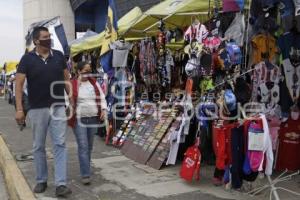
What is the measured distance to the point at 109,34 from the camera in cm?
986

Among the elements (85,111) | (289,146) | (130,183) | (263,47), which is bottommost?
(130,183)

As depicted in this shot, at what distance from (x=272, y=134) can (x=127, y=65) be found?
4.62 metres

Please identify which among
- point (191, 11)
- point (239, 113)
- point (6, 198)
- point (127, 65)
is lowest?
point (6, 198)

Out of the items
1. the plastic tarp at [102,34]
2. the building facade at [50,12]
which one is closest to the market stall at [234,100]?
the plastic tarp at [102,34]

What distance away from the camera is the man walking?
600cm

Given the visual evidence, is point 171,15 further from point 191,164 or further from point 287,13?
point 191,164

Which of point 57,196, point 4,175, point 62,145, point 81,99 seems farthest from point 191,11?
point 4,175

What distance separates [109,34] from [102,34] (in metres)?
3.09

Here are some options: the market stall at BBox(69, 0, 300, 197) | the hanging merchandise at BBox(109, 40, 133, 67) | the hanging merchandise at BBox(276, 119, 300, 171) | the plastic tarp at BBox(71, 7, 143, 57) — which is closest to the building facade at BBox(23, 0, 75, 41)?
the plastic tarp at BBox(71, 7, 143, 57)

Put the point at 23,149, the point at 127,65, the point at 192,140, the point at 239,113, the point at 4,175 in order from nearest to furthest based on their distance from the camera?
1. the point at 239,113
2. the point at 192,140
3. the point at 4,175
4. the point at 23,149
5. the point at 127,65

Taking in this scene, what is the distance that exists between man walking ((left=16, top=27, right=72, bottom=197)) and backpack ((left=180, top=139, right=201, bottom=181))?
62.9 inches

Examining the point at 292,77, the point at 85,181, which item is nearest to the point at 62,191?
the point at 85,181

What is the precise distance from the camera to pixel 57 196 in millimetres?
6090

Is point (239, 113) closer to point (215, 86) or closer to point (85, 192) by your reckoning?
point (215, 86)
